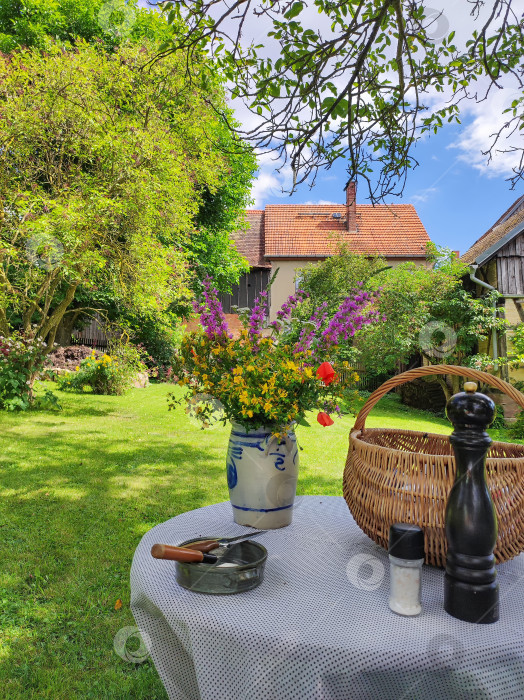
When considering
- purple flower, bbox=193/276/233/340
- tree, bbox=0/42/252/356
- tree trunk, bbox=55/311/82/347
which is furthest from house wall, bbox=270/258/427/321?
purple flower, bbox=193/276/233/340

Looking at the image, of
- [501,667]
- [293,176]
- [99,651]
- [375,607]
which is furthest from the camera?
[293,176]

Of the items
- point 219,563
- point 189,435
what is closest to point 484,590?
point 219,563

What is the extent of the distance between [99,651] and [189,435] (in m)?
4.30

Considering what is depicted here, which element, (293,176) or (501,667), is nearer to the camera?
(501,667)

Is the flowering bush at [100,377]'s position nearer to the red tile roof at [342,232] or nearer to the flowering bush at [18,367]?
the flowering bush at [18,367]

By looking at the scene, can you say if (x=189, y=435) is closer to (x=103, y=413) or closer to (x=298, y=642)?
(x=103, y=413)

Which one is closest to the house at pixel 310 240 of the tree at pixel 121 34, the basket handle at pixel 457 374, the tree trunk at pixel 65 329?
the tree at pixel 121 34

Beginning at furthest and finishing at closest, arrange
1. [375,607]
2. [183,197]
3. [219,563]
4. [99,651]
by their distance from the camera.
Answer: [183,197] < [99,651] < [219,563] < [375,607]

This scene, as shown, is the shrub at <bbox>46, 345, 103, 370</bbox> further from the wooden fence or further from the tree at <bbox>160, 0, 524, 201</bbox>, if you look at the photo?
the tree at <bbox>160, 0, 524, 201</bbox>

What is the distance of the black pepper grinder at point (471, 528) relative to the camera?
92 centimetres

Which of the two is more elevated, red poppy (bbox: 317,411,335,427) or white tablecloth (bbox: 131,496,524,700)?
red poppy (bbox: 317,411,335,427)

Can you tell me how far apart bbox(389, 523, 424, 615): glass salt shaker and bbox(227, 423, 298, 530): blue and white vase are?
0.51 metres

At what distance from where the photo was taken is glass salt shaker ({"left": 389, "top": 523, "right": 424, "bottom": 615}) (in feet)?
3.05

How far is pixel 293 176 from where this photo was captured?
3.01 metres
